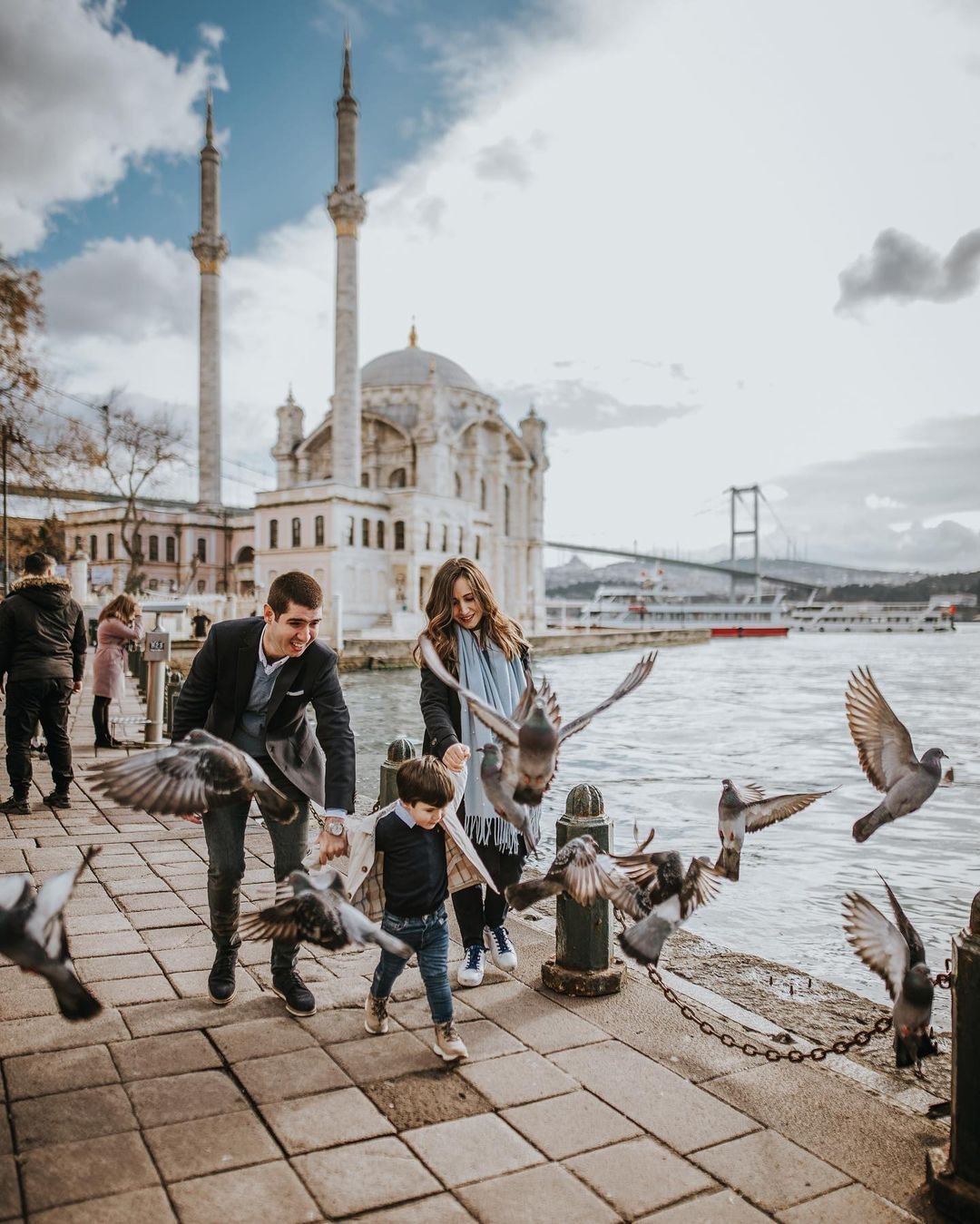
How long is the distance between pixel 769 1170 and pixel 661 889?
0.84 meters

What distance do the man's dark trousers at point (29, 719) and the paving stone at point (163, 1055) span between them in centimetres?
396

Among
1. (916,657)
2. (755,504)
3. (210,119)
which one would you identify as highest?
(210,119)

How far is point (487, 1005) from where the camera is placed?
11.8 ft

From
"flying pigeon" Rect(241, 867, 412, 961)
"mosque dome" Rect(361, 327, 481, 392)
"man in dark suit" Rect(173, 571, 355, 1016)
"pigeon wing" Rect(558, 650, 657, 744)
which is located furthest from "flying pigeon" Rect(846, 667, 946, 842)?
"mosque dome" Rect(361, 327, 481, 392)

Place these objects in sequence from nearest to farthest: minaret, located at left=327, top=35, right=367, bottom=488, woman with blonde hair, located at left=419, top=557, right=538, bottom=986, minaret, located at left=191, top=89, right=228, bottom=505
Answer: woman with blonde hair, located at left=419, top=557, right=538, bottom=986 → minaret, located at left=327, top=35, right=367, bottom=488 → minaret, located at left=191, top=89, right=228, bottom=505

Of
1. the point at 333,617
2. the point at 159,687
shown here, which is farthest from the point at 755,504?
the point at 159,687

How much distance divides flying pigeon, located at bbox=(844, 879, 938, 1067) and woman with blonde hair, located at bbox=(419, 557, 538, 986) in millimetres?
1515

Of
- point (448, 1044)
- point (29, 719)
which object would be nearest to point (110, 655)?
point (29, 719)

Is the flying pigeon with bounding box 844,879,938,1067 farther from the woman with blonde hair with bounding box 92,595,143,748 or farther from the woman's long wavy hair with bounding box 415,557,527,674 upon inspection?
the woman with blonde hair with bounding box 92,595,143,748

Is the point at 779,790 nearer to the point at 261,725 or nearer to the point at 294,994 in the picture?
the point at 294,994

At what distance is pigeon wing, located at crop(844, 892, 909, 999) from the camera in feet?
8.78

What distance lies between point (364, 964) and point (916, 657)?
4987cm

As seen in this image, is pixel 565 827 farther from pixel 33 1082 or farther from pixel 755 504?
pixel 755 504

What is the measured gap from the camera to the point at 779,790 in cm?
1145
